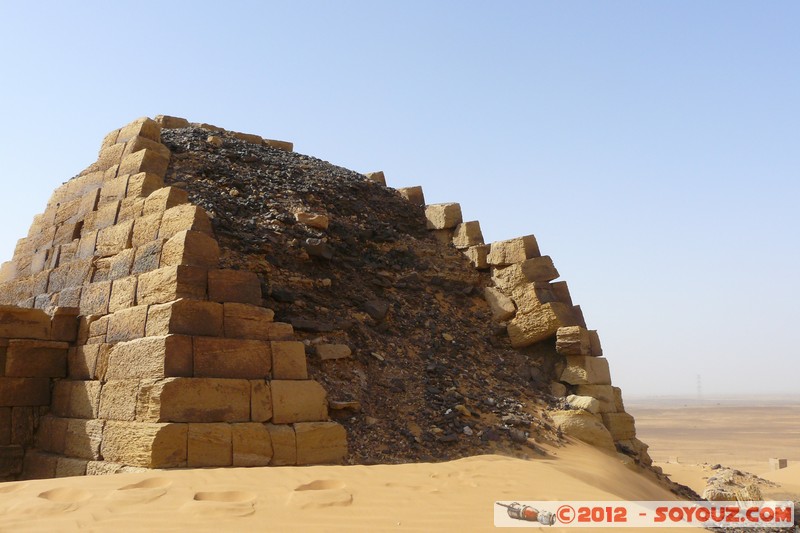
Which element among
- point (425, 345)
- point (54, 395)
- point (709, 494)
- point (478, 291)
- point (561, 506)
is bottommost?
point (709, 494)

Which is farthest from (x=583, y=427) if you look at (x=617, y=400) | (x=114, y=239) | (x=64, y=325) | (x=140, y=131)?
(x=140, y=131)

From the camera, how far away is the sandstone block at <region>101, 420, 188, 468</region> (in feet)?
20.9

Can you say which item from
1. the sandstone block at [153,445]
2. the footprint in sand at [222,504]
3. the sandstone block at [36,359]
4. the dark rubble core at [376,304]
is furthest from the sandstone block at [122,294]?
the footprint in sand at [222,504]

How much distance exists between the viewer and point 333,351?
344 inches

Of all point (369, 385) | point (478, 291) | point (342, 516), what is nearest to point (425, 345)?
point (369, 385)

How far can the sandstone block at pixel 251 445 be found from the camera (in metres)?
6.71

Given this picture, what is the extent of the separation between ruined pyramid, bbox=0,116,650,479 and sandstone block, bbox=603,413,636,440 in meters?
0.05

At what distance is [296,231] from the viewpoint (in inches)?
402

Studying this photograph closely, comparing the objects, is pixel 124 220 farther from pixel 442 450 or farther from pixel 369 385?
pixel 442 450

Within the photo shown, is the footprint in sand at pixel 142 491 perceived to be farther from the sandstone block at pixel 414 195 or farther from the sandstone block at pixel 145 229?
the sandstone block at pixel 414 195

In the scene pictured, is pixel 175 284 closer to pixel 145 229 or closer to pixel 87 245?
pixel 145 229

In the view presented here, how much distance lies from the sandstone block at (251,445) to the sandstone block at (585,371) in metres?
5.54

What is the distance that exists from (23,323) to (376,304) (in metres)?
4.96

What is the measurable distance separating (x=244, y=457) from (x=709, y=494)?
760 centimetres
